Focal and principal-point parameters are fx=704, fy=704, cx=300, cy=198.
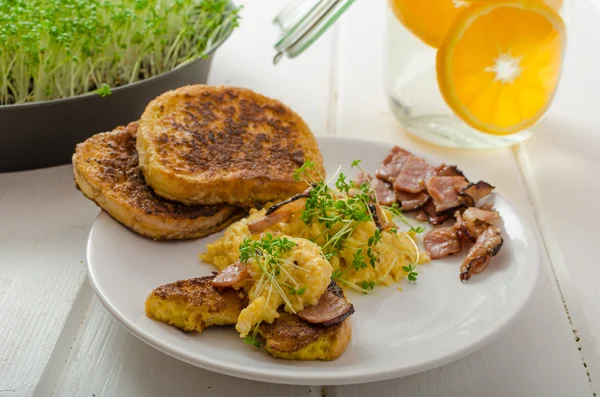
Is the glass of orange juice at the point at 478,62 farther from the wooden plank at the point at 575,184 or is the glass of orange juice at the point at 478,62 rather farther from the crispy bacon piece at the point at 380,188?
the crispy bacon piece at the point at 380,188

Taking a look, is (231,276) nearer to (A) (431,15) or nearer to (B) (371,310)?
(B) (371,310)

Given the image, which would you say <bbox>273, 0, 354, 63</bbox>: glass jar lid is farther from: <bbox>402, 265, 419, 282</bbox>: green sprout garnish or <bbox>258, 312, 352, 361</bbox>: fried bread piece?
<bbox>258, 312, 352, 361</bbox>: fried bread piece

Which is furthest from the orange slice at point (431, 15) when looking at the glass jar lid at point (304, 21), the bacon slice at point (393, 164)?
the bacon slice at point (393, 164)

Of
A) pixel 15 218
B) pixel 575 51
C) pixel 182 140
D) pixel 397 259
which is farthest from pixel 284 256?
pixel 575 51

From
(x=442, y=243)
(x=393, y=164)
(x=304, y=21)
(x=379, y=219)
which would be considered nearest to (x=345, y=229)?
(x=379, y=219)

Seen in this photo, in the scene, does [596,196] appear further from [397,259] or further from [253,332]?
[253,332]

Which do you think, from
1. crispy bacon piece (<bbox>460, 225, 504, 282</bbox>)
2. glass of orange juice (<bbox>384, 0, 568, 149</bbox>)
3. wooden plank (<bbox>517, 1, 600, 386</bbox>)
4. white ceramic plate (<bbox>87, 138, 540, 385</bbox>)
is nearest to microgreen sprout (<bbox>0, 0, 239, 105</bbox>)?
white ceramic plate (<bbox>87, 138, 540, 385</bbox>)
